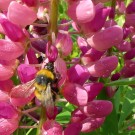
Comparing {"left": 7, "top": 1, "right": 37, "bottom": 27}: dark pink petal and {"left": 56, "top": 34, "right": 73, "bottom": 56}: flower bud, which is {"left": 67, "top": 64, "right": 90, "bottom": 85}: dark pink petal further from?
{"left": 7, "top": 1, "right": 37, "bottom": 27}: dark pink petal

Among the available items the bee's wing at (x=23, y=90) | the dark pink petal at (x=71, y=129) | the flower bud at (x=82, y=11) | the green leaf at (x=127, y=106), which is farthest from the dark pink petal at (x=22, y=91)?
the green leaf at (x=127, y=106)

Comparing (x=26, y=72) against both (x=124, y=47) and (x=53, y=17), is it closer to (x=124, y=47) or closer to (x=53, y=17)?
(x=53, y=17)

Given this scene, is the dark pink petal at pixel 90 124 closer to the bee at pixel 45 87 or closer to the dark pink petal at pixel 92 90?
the dark pink petal at pixel 92 90

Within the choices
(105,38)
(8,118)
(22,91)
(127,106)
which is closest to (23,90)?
(22,91)

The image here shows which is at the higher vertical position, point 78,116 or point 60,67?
point 60,67

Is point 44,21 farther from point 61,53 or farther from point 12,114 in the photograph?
point 12,114

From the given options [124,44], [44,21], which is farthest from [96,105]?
[124,44]
